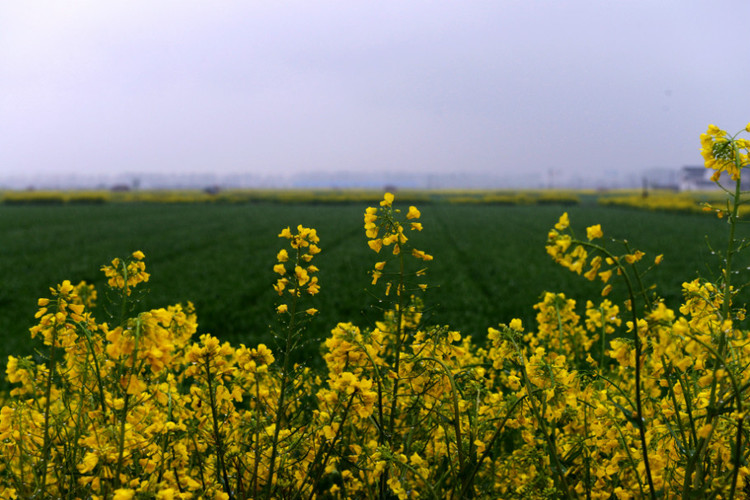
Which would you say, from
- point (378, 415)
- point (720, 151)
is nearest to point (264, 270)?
point (378, 415)

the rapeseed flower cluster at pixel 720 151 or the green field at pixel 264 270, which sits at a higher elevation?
the rapeseed flower cluster at pixel 720 151

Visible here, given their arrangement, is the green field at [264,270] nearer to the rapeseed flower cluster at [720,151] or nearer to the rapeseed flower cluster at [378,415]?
the rapeseed flower cluster at [378,415]

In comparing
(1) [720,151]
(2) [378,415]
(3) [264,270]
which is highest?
(1) [720,151]

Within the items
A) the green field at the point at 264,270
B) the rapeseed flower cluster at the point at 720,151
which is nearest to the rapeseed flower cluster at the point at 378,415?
the rapeseed flower cluster at the point at 720,151

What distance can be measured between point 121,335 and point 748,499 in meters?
2.30

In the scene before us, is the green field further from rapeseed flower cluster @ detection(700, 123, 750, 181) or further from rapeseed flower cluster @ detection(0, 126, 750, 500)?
rapeseed flower cluster @ detection(700, 123, 750, 181)

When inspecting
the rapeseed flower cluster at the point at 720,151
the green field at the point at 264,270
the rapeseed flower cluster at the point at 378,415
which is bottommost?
the green field at the point at 264,270

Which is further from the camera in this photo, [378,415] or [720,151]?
[378,415]

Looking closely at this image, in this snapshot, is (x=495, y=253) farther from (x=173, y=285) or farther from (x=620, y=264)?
(x=620, y=264)

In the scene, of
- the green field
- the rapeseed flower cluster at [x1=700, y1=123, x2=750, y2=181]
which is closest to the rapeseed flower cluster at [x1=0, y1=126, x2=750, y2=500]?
the rapeseed flower cluster at [x1=700, y1=123, x2=750, y2=181]

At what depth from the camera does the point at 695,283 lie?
6.32 feet

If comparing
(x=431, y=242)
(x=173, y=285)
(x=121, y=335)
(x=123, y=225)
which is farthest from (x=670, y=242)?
(x=123, y=225)

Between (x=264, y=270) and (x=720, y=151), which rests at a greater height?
(x=720, y=151)

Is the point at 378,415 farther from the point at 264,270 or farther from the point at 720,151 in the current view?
the point at 264,270
